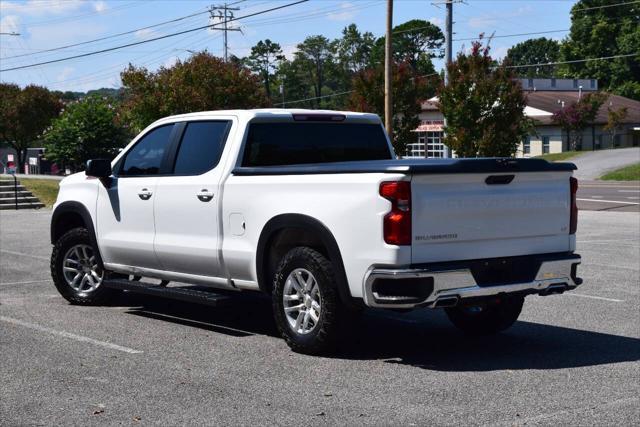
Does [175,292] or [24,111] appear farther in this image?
[24,111]

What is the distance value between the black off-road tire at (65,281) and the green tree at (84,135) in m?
41.0

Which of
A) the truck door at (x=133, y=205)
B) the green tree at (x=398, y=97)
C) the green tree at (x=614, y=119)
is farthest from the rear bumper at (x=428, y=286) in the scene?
the green tree at (x=614, y=119)

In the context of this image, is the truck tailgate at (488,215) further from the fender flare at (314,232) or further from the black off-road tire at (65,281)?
the black off-road tire at (65,281)

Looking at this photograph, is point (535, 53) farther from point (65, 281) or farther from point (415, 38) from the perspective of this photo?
point (65, 281)

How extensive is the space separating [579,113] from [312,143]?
6413cm

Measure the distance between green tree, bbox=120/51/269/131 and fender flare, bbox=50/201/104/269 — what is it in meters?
34.1

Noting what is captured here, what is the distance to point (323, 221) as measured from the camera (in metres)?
7.63

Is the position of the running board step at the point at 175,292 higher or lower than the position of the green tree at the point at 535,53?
lower

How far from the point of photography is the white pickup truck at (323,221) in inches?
285

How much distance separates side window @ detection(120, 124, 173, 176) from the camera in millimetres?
9625

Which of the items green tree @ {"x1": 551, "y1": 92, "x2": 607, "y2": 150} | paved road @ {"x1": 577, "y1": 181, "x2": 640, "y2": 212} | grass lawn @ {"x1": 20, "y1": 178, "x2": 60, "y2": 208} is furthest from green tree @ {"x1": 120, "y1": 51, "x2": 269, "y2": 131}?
green tree @ {"x1": 551, "y1": 92, "x2": 607, "y2": 150}

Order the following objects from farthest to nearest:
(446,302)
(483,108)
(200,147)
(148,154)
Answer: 1. (483,108)
2. (148,154)
3. (200,147)
4. (446,302)

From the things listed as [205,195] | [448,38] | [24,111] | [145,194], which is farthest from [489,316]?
[24,111]

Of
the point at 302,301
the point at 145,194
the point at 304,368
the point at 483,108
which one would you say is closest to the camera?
the point at 304,368
